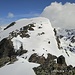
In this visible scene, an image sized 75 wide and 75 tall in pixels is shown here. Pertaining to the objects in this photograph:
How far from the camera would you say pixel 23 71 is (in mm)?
42375

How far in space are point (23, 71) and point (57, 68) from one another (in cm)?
737

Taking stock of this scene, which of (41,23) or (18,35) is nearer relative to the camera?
(18,35)

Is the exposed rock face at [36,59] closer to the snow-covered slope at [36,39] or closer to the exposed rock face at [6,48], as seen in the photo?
the snow-covered slope at [36,39]

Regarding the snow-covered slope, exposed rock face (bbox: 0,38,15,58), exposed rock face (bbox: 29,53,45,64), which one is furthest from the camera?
exposed rock face (bbox: 0,38,15,58)

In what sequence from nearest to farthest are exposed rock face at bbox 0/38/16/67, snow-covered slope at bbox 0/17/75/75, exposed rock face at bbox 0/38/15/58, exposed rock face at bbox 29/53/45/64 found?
exposed rock face at bbox 29/53/45/64
snow-covered slope at bbox 0/17/75/75
exposed rock face at bbox 0/38/16/67
exposed rock face at bbox 0/38/15/58

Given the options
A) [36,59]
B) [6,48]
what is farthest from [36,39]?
[36,59]

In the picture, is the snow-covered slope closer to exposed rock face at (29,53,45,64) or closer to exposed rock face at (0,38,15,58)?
exposed rock face at (0,38,15,58)

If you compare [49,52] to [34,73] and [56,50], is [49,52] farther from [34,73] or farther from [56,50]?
[34,73]

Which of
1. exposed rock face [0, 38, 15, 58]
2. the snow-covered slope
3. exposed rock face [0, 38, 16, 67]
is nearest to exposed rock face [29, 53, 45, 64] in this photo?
the snow-covered slope

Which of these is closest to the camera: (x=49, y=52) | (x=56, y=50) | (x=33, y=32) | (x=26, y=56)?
(x=26, y=56)

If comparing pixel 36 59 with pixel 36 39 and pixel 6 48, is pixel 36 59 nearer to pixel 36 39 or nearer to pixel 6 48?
pixel 6 48

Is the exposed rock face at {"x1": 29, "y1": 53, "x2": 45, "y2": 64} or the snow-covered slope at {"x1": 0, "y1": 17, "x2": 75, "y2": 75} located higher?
the snow-covered slope at {"x1": 0, "y1": 17, "x2": 75, "y2": 75}

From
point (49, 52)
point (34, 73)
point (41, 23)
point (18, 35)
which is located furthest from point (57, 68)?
point (41, 23)

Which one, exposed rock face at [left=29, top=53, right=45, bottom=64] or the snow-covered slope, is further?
the snow-covered slope
